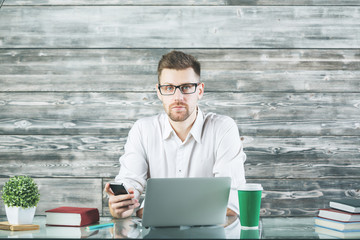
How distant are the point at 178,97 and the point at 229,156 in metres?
0.34

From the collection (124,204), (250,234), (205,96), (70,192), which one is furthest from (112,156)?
(250,234)

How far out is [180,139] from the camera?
188 cm

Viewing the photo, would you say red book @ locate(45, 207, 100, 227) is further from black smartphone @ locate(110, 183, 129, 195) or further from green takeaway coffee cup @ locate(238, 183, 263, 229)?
green takeaway coffee cup @ locate(238, 183, 263, 229)

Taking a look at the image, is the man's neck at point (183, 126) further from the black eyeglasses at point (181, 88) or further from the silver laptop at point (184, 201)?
the silver laptop at point (184, 201)

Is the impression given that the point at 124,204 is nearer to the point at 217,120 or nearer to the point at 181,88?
the point at 181,88

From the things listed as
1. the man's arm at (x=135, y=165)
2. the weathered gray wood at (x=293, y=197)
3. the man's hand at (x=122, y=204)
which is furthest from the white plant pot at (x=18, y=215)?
the weathered gray wood at (x=293, y=197)

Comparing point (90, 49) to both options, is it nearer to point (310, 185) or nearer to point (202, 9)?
point (202, 9)

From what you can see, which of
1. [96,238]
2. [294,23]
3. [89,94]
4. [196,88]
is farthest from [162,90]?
[294,23]

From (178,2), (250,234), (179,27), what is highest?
(178,2)

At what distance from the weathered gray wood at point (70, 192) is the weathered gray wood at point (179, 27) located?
0.75 metres

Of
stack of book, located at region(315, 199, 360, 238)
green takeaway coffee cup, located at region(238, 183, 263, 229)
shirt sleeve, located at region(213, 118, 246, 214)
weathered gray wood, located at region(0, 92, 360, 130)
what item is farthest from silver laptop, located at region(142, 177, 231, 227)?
weathered gray wood, located at region(0, 92, 360, 130)

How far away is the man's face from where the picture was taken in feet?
5.67

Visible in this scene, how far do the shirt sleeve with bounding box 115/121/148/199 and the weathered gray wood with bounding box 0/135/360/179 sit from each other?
40cm

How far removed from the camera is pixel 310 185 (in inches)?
89.1
